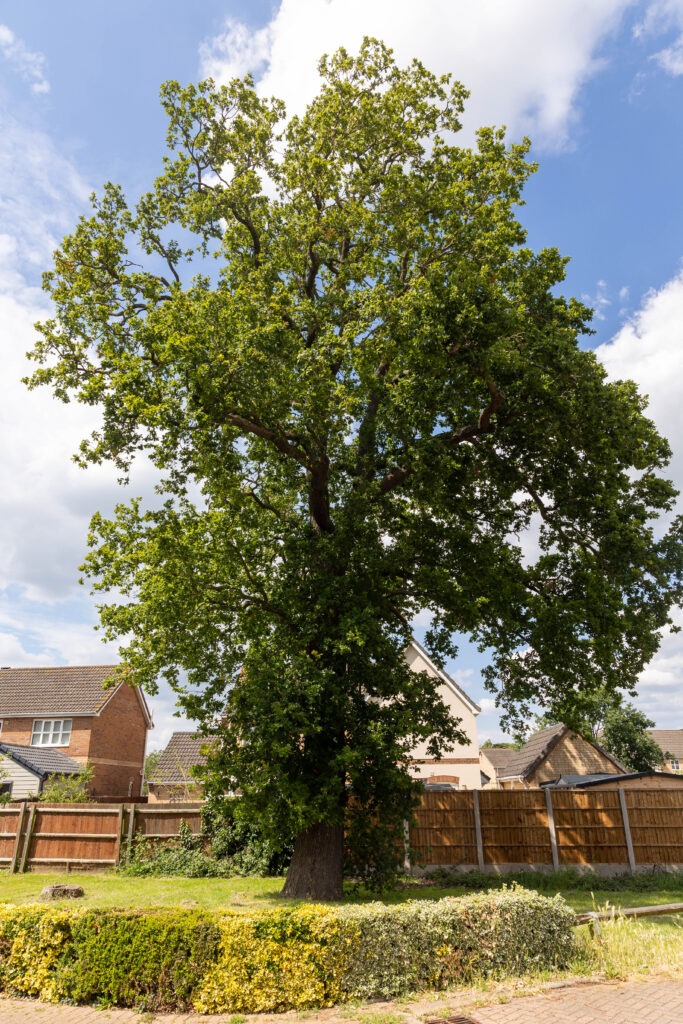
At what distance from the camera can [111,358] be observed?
54.7 ft

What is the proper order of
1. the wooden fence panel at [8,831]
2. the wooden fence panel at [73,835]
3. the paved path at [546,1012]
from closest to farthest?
the paved path at [546,1012] < the wooden fence panel at [73,835] < the wooden fence panel at [8,831]

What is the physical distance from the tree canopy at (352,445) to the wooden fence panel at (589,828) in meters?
4.69

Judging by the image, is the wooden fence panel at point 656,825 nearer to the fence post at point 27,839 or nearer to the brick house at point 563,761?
the fence post at point 27,839

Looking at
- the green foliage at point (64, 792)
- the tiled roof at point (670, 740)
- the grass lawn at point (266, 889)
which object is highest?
the tiled roof at point (670, 740)

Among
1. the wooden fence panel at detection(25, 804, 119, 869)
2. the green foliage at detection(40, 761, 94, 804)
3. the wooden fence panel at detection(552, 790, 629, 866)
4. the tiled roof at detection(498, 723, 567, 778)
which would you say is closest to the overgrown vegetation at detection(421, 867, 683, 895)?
the wooden fence panel at detection(552, 790, 629, 866)

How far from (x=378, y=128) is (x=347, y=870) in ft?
59.9

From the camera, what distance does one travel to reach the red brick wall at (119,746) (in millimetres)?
40094

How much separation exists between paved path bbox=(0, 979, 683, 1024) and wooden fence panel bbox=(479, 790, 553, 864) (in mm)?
12442

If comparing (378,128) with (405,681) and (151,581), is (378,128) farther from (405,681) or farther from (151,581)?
(405,681)

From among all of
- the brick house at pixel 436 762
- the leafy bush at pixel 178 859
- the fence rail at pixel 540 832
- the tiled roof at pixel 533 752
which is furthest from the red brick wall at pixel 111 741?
the tiled roof at pixel 533 752

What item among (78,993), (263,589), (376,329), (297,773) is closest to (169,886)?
(297,773)

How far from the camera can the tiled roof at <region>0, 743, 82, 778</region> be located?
1276 inches

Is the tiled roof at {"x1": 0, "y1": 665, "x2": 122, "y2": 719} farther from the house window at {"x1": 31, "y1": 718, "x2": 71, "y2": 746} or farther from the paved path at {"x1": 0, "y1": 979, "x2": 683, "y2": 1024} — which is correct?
A: the paved path at {"x1": 0, "y1": 979, "x2": 683, "y2": 1024}

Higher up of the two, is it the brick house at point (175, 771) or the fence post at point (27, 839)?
the brick house at point (175, 771)
